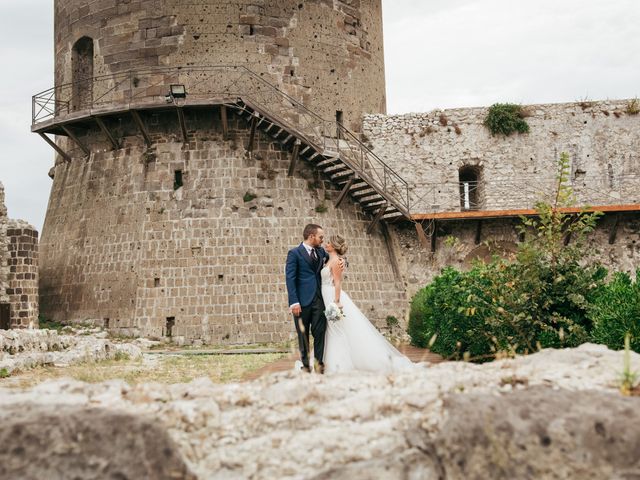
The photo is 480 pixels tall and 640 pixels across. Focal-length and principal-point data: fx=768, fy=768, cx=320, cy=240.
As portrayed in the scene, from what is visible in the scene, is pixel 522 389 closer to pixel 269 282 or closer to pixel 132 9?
pixel 269 282

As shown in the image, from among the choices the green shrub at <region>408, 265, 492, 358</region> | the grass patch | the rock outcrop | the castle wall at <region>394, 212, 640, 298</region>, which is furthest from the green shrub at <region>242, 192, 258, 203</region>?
the rock outcrop

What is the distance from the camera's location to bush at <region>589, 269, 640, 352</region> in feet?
27.5

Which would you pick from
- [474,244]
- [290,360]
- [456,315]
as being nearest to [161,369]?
[290,360]

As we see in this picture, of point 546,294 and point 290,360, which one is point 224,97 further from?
point 546,294

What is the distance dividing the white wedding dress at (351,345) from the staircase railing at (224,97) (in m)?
10.2

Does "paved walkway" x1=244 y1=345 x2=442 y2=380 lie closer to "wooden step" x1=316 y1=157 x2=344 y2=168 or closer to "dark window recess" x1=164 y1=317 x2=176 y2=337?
"dark window recess" x1=164 y1=317 x2=176 y2=337

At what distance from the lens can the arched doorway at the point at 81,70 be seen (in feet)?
68.9

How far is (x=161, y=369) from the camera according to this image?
39.6 feet

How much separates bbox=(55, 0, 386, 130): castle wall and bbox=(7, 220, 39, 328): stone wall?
4166mm

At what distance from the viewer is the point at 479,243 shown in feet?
70.1

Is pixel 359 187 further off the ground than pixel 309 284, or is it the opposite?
pixel 359 187

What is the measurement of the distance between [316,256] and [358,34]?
549 inches

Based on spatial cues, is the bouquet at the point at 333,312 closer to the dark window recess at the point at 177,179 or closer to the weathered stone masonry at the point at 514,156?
the dark window recess at the point at 177,179

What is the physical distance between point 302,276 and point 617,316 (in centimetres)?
356
